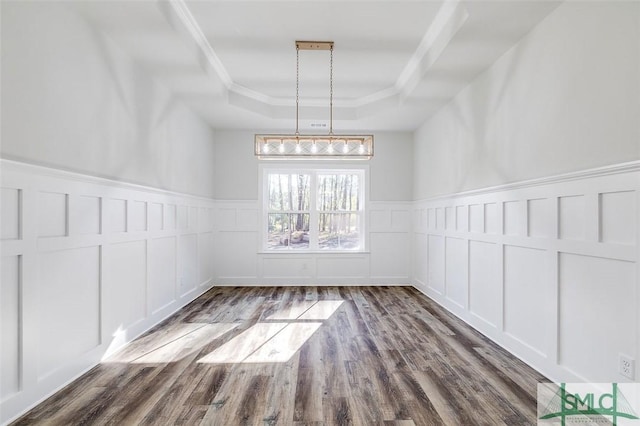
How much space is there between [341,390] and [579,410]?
57.7 inches

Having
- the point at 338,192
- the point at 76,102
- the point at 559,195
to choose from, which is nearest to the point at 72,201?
the point at 76,102

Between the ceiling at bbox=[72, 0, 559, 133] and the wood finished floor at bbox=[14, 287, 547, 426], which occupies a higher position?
the ceiling at bbox=[72, 0, 559, 133]

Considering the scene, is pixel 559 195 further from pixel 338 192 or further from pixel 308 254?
pixel 308 254

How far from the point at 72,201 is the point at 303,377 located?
2.13 meters

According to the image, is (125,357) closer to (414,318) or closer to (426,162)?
(414,318)

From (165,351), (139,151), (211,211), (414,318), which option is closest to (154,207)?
(139,151)

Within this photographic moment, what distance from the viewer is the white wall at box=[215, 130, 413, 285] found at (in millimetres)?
6070

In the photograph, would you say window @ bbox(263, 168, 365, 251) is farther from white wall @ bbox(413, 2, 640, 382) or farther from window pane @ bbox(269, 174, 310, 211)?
white wall @ bbox(413, 2, 640, 382)

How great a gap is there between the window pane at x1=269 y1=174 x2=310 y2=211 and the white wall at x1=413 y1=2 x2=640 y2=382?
9.65 ft

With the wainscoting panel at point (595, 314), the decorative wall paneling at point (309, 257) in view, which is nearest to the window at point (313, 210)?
the decorative wall paneling at point (309, 257)

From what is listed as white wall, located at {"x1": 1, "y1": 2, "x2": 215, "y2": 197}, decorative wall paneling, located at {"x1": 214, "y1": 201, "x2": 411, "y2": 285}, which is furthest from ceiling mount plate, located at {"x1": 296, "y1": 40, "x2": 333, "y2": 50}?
decorative wall paneling, located at {"x1": 214, "y1": 201, "x2": 411, "y2": 285}

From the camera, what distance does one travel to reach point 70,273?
8.31ft

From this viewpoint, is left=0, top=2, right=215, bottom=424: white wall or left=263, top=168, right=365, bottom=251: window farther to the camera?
left=263, top=168, right=365, bottom=251: window

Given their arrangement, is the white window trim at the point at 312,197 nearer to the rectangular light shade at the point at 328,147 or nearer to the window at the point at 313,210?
the window at the point at 313,210
